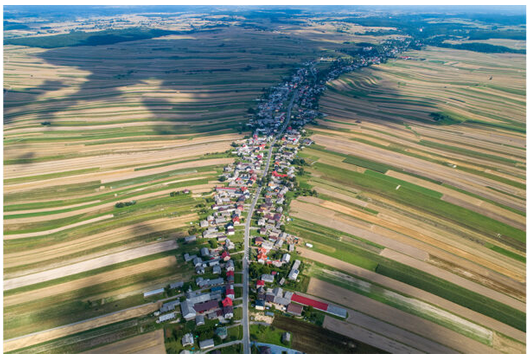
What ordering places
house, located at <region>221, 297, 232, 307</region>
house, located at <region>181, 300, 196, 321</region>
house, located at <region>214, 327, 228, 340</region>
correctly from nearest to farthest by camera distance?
house, located at <region>214, 327, 228, 340</region>, house, located at <region>181, 300, 196, 321</region>, house, located at <region>221, 297, 232, 307</region>

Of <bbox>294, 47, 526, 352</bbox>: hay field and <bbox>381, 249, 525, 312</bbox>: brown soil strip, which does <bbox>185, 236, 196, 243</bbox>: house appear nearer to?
<bbox>294, 47, 526, 352</bbox>: hay field

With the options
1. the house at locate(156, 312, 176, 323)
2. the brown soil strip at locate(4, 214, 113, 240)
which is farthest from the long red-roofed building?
the brown soil strip at locate(4, 214, 113, 240)

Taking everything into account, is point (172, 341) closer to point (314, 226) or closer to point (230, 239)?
point (230, 239)

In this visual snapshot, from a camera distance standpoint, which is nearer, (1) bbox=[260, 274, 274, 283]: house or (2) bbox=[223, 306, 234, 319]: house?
(2) bbox=[223, 306, 234, 319]: house

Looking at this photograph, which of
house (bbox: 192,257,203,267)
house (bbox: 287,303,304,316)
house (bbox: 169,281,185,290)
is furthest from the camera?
house (bbox: 192,257,203,267)

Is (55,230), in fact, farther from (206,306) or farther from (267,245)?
(267,245)

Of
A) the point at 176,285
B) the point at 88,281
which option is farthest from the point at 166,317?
the point at 88,281
